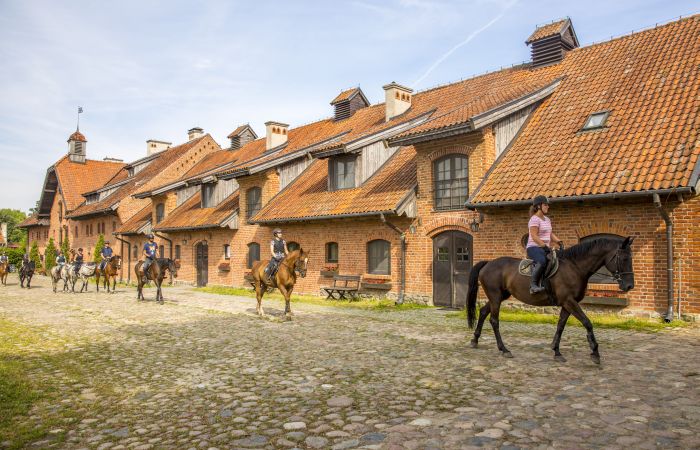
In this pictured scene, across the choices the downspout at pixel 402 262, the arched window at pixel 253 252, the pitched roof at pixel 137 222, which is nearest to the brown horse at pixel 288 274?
the downspout at pixel 402 262

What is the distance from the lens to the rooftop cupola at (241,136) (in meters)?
33.7

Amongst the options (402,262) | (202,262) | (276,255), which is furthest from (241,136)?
(276,255)

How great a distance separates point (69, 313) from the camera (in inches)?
596

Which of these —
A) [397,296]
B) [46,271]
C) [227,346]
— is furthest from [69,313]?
[46,271]

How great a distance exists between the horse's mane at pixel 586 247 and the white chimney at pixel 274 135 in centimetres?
2129

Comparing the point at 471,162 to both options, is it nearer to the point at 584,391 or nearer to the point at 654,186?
the point at 654,186

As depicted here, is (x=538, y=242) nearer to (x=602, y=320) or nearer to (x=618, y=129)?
(x=602, y=320)

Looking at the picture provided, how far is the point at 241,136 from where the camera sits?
111 ft

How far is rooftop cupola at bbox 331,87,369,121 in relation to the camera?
2631cm

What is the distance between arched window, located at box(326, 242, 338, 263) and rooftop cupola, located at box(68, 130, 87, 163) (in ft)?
120

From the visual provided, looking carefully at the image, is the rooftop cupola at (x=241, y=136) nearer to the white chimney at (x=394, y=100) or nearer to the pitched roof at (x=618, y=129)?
the white chimney at (x=394, y=100)

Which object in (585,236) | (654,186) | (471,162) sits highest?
(471,162)

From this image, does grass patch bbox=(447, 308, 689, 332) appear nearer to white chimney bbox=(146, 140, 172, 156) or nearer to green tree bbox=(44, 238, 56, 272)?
white chimney bbox=(146, 140, 172, 156)

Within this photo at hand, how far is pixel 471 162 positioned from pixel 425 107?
23.2 ft
